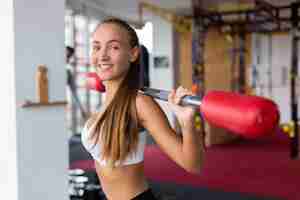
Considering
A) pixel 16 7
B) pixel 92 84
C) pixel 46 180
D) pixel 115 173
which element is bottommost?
pixel 46 180

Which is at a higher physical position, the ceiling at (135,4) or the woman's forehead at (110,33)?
the ceiling at (135,4)

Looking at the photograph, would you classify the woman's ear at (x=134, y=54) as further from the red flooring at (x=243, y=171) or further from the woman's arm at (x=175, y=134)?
the red flooring at (x=243, y=171)

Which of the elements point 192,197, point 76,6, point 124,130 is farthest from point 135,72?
point 76,6

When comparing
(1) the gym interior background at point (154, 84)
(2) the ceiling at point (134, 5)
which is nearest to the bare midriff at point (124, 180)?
(1) the gym interior background at point (154, 84)

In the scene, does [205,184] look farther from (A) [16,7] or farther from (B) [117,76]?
(B) [117,76]

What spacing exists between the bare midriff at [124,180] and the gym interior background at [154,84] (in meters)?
0.27

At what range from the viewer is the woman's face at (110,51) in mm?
1158

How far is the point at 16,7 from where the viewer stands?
7.63ft

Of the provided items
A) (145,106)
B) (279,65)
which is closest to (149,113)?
(145,106)

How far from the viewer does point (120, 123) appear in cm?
115

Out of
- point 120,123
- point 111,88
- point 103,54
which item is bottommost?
point 120,123

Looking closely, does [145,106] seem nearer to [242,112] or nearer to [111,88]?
[111,88]

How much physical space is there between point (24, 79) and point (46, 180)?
681mm

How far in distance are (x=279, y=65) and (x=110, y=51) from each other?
10.1 metres
